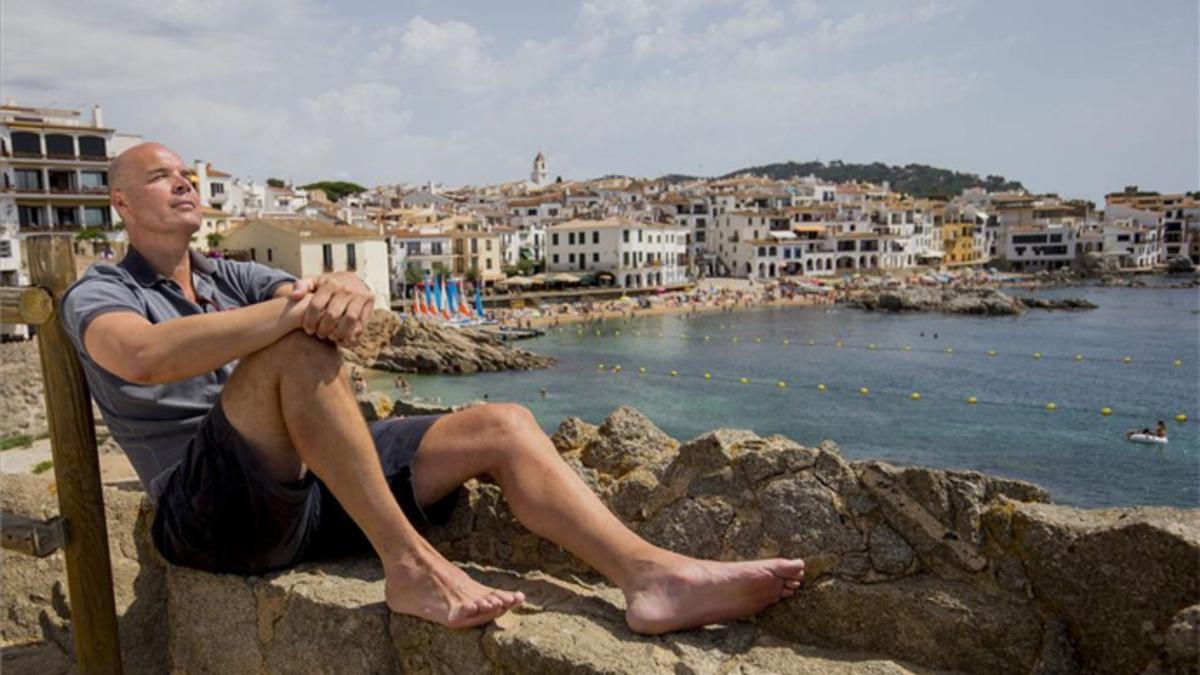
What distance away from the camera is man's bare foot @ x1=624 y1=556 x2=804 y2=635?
2516 millimetres

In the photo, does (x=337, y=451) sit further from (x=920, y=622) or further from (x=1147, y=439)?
(x=1147, y=439)

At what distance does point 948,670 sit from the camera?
2.51 meters

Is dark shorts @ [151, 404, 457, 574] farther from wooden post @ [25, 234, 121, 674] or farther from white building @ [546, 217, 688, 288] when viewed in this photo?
white building @ [546, 217, 688, 288]

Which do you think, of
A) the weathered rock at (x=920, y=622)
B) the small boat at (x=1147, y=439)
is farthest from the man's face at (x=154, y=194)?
the small boat at (x=1147, y=439)

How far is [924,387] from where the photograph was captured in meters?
35.8

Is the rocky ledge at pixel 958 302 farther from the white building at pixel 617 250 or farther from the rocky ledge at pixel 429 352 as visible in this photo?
the rocky ledge at pixel 429 352

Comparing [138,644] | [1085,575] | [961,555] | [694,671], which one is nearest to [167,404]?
[138,644]

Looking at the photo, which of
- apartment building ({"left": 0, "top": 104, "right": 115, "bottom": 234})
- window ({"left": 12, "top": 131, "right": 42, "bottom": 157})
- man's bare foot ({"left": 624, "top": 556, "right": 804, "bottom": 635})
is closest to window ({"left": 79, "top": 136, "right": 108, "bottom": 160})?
apartment building ({"left": 0, "top": 104, "right": 115, "bottom": 234})

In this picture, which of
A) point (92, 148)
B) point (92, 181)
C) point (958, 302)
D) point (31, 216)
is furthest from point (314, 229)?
point (958, 302)

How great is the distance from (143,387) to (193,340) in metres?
0.42

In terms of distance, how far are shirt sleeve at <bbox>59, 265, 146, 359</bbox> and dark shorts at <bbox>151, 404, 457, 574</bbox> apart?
1.59 feet

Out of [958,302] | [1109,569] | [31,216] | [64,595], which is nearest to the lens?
[1109,569]

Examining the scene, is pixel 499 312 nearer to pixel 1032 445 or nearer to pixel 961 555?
pixel 1032 445

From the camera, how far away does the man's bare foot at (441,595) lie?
2.57 meters
